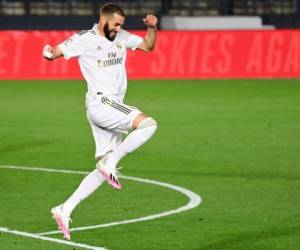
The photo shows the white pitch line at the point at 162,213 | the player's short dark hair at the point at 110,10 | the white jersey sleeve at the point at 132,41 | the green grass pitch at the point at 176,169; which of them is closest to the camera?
the player's short dark hair at the point at 110,10

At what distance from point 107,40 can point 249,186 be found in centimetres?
378

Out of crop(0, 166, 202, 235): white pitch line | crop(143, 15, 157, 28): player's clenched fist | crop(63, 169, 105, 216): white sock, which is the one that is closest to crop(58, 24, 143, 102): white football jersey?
crop(143, 15, 157, 28): player's clenched fist

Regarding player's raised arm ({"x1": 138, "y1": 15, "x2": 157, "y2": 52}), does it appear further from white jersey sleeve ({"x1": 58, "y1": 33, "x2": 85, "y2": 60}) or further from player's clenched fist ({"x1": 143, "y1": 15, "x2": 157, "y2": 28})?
white jersey sleeve ({"x1": 58, "y1": 33, "x2": 85, "y2": 60})

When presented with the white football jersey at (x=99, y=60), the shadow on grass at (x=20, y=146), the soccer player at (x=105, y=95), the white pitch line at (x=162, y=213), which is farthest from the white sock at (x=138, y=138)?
the shadow on grass at (x=20, y=146)

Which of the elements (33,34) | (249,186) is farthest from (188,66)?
(249,186)

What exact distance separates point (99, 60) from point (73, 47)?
0.27 meters

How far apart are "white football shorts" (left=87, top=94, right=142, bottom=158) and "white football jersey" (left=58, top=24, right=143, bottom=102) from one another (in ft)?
0.30

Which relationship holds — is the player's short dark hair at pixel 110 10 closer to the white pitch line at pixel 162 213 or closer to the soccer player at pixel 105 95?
the soccer player at pixel 105 95

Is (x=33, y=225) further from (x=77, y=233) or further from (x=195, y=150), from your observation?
(x=195, y=150)

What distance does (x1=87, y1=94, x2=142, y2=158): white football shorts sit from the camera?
9.95 m

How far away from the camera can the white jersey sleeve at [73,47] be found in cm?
1002

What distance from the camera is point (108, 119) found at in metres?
10.0

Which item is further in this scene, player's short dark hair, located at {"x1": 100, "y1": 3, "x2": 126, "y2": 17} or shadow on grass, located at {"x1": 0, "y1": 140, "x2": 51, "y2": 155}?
shadow on grass, located at {"x1": 0, "y1": 140, "x2": 51, "y2": 155}

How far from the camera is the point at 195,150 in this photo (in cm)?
1697
